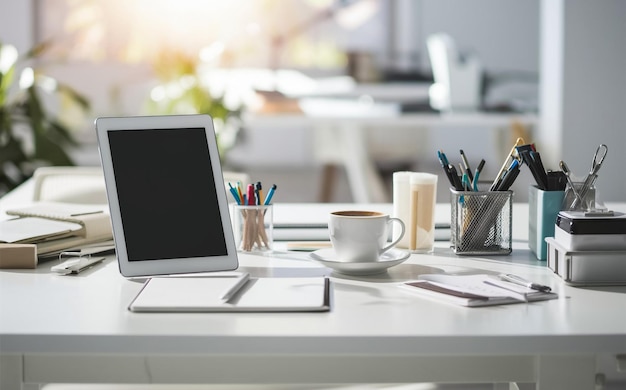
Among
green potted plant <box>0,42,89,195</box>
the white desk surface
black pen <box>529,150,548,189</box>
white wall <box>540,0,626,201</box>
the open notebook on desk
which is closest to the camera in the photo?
the white desk surface

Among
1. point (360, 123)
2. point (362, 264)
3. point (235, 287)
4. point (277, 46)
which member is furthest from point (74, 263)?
point (277, 46)

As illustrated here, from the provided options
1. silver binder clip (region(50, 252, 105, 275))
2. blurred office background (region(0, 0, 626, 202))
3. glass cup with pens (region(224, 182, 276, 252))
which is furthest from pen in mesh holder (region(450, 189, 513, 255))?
blurred office background (region(0, 0, 626, 202))

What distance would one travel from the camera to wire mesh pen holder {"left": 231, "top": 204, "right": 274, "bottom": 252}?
4.27 ft

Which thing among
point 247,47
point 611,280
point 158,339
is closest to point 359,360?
point 158,339

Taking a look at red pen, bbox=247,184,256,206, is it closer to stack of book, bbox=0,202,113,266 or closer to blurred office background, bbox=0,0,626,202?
stack of book, bbox=0,202,113,266

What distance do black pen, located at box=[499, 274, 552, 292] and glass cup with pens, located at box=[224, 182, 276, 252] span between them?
1.24ft

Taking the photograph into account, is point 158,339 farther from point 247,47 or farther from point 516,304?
point 247,47

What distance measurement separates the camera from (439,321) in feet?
2.97

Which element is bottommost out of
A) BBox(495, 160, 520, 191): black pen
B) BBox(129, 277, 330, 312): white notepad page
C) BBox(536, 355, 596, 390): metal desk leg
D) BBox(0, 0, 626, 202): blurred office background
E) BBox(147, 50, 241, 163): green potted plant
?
BBox(536, 355, 596, 390): metal desk leg

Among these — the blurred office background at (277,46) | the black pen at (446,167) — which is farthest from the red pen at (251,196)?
the blurred office background at (277,46)

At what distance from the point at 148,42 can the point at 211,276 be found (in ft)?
24.0

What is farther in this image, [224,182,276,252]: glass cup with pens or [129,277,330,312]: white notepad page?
[224,182,276,252]: glass cup with pens

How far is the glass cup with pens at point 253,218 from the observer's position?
1.30m

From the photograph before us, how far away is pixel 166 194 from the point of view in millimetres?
1193
